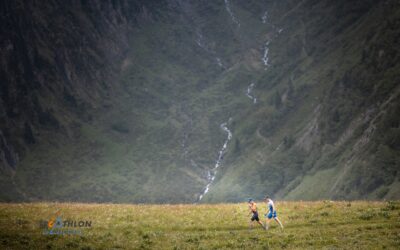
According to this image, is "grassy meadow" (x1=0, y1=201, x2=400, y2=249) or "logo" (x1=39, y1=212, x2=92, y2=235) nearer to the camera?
"grassy meadow" (x1=0, y1=201, x2=400, y2=249)

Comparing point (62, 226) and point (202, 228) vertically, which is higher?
point (202, 228)

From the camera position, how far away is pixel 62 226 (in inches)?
1518

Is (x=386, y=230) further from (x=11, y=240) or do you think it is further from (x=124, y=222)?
(x=11, y=240)

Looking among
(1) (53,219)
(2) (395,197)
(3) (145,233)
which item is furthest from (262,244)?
(2) (395,197)

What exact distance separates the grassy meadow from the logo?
0.32m

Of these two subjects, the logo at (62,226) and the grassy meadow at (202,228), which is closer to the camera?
the grassy meadow at (202,228)

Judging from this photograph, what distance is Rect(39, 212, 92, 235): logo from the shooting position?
3703 centimetres

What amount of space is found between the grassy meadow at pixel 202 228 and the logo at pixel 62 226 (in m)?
0.32

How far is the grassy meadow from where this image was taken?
115 ft

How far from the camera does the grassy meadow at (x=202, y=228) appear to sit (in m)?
35.0

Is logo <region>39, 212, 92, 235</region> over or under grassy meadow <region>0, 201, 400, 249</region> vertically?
under

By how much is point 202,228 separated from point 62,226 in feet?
33.5

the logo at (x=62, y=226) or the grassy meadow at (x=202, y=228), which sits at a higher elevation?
the grassy meadow at (x=202, y=228)

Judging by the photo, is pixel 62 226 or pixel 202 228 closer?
pixel 62 226
